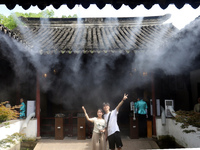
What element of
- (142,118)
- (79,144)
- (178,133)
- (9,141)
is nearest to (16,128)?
(9,141)

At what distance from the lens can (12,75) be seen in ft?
34.2

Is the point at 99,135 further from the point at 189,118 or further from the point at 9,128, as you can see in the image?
the point at 9,128

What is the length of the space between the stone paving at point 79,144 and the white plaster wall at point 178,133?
74 centimetres

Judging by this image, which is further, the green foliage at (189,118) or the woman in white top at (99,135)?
the green foliage at (189,118)

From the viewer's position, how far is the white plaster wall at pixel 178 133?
240 inches

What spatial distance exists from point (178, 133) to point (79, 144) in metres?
4.00

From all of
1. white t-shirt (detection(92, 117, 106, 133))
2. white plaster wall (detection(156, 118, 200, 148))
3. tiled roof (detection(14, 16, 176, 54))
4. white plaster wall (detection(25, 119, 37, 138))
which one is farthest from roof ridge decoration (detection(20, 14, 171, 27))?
white t-shirt (detection(92, 117, 106, 133))

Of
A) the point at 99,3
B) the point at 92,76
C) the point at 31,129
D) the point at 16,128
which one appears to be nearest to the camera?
the point at 99,3

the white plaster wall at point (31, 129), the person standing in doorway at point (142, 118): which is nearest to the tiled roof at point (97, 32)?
the person standing in doorway at point (142, 118)

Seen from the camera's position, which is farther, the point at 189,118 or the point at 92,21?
the point at 92,21

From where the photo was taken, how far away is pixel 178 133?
24.1 ft

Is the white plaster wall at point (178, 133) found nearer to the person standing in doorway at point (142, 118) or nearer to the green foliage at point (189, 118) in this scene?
the green foliage at point (189, 118)

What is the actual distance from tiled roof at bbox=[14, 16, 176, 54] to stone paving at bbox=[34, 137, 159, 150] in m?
4.32

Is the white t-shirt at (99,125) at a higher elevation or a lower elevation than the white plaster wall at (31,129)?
higher
